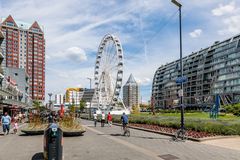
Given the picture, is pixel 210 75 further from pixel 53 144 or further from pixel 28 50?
pixel 53 144

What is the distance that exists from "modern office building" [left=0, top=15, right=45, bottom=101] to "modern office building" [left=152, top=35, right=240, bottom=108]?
69.8 metres

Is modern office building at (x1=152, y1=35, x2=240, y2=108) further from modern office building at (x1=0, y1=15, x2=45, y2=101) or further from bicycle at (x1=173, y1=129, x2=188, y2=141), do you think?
bicycle at (x1=173, y1=129, x2=188, y2=141)

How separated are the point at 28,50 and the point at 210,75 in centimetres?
10036

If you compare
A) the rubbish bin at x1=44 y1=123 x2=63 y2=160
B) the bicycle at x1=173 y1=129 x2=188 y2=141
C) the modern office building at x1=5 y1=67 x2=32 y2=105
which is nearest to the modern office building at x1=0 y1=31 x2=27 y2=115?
the modern office building at x1=5 y1=67 x2=32 y2=105

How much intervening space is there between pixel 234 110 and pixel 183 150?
4888 cm

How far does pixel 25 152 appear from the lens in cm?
1377

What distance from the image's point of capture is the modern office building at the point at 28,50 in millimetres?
165375

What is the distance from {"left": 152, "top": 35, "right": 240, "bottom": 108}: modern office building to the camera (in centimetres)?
11106

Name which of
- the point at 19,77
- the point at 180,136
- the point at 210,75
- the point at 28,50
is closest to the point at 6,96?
the point at 180,136

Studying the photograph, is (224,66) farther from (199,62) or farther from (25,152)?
(25,152)

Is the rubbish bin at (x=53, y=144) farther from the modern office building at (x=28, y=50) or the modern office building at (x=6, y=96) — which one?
the modern office building at (x=28, y=50)

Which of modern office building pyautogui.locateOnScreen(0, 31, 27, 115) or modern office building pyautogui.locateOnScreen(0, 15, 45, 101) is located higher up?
modern office building pyautogui.locateOnScreen(0, 15, 45, 101)

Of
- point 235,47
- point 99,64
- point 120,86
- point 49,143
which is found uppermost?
point 235,47

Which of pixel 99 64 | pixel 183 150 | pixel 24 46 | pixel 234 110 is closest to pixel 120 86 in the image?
pixel 99 64
